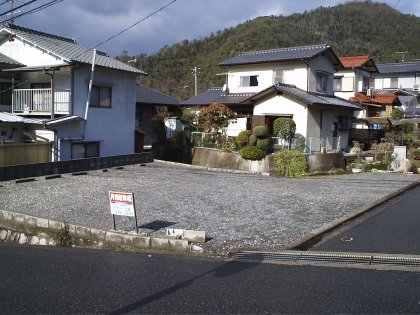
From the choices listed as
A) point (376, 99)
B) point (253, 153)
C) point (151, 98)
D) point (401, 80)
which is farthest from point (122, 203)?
point (401, 80)

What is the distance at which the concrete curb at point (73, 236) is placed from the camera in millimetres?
7000

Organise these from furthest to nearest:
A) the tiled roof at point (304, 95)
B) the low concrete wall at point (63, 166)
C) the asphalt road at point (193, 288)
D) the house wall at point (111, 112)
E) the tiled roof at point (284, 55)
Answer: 1. the tiled roof at point (284, 55)
2. the tiled roof at point (304, 95)
3. the house wall at point (111, 112)
4. the low concrete wall at point (63, 166)
5. the asphalt road at point (193, 288)

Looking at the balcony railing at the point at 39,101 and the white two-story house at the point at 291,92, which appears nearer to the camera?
the balcony railing at the point at 39,101

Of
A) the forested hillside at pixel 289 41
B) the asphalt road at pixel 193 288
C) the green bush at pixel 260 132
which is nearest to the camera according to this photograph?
the asphalt road at pixel 193 288

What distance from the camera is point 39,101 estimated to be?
738 inches

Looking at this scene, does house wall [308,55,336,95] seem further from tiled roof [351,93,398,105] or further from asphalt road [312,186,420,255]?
asphalt road [312,186,420,255]

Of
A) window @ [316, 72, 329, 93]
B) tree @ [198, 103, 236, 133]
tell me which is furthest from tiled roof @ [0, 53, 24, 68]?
window @ [316, 72, 329, 93]

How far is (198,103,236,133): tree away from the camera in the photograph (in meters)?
22.9

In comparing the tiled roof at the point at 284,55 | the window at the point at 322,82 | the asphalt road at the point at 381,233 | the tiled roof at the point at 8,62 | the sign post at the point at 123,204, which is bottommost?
the asphalt road at the point at 381,233

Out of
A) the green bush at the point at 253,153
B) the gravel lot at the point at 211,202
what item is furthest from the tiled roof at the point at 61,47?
the green bush at the point at 253,153

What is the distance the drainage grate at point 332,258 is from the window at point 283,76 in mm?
21330

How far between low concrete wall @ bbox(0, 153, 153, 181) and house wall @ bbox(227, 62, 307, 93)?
449 inches

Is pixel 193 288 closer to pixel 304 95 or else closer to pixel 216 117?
pixel 216 117

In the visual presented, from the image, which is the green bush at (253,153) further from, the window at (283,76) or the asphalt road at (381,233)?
the asphalt road at (381,233)
